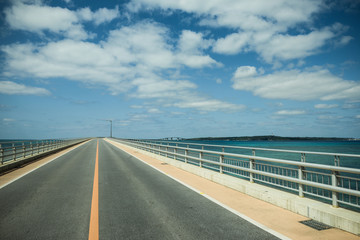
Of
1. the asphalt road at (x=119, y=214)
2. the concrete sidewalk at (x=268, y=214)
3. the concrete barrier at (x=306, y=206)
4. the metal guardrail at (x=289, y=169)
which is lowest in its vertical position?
the concrete sidewalk at (x=268, y=214)

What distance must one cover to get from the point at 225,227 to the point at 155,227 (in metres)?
1.45

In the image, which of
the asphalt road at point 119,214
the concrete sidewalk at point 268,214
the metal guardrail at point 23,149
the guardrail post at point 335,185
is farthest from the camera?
the metal guardrail at point 23,149

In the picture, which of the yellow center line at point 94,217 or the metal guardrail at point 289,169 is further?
the metal guardrail at point 289,169

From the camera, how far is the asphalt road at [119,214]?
15.5 ft

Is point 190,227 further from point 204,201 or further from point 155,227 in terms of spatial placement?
point 204,201

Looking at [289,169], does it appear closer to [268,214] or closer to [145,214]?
[268,214]

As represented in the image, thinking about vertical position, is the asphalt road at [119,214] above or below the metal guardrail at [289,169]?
below

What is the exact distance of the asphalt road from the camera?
15.5 feet

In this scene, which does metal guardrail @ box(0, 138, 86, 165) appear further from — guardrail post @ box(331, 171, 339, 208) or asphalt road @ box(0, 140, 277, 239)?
guardrail post @ box(331, 171, 339, 208)

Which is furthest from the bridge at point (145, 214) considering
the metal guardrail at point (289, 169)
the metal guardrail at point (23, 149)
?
the metal guardrail at point (23, 149)

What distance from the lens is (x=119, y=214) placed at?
5883 millimetres

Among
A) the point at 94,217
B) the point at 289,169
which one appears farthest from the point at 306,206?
the point at 94,217

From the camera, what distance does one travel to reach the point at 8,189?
343 inches

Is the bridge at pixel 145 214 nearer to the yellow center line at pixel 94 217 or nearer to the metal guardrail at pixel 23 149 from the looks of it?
the yellow center line at pixel 94 217
